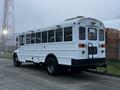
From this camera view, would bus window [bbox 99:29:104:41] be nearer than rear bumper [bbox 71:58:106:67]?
No

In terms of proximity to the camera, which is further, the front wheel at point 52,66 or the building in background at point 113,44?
the building in background at point 113,44

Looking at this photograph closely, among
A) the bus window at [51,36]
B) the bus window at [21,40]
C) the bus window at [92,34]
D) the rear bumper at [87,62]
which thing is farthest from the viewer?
the bus window at [21,40]

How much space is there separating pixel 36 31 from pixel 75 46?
3.95 metres

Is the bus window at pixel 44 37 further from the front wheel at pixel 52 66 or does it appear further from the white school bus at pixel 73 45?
the front wheel at pixel 52 66

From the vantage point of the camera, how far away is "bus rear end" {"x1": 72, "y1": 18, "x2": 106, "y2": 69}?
36.9ft

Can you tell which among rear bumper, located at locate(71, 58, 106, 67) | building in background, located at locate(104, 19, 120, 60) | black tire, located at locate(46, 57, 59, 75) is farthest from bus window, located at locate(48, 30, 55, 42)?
building in background, located at locate(104, 19, 120, 60)

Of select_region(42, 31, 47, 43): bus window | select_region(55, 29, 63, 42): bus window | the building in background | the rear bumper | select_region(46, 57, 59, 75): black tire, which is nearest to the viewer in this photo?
the rear bumper

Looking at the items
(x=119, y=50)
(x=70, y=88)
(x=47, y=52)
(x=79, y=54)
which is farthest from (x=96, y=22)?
(x=119, y=50)

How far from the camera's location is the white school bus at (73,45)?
11.3 metres

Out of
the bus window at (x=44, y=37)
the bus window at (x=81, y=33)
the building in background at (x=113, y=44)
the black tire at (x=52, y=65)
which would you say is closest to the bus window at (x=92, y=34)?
the bus window at (x=81, y=33)

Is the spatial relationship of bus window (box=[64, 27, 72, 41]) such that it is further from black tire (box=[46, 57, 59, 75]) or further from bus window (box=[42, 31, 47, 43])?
bus window (box=[42, 31, 47, 43])

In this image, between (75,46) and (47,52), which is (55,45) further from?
(75,46)

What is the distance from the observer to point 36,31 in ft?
47.4

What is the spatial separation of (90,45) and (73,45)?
0.90 meters
